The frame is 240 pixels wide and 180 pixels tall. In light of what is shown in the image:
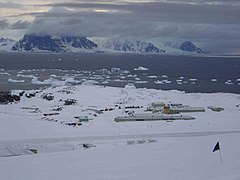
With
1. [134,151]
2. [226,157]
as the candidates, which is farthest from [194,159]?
[134,151]

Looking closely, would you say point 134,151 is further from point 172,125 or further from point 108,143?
point 172,125

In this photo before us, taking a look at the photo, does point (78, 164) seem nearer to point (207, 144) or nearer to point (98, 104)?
point (207, 144)

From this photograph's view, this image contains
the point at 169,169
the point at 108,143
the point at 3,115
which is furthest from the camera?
the point at 3,115

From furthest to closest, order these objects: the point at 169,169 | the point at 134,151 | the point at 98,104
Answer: the point at 98,104, the point at 134,151, the point at 169,169

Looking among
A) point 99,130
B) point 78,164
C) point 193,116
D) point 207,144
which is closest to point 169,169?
point 78,164

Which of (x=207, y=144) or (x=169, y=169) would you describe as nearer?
(x=169, y=169)

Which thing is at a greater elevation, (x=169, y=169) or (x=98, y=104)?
(x=169, y=169)
